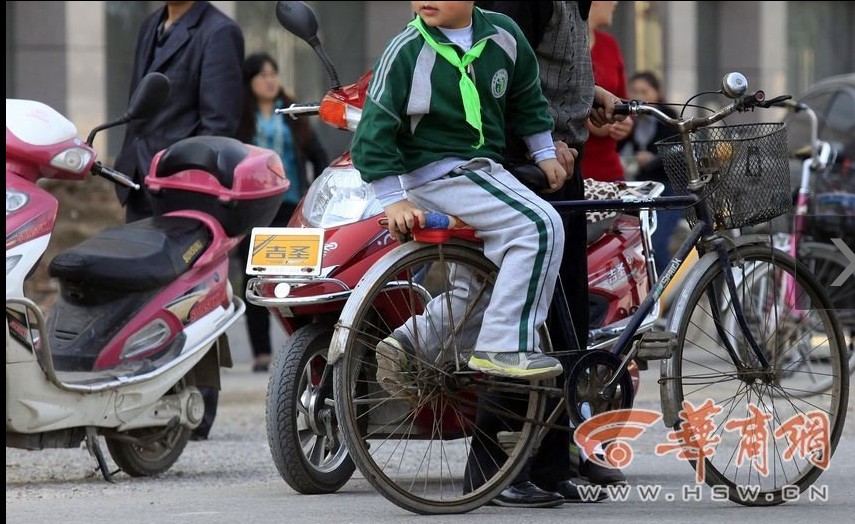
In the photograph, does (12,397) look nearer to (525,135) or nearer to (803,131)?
(525,135)

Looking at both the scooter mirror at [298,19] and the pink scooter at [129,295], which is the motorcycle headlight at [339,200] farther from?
the pink scooter at [129,295]

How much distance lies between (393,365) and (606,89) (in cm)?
247

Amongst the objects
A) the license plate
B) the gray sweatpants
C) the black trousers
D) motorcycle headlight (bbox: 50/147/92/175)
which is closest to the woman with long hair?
motorcycle headlight (bbox: 50/147/92/175)

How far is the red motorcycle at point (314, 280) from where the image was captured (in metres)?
5.82

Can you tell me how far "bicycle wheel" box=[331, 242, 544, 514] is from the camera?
16.9 ft

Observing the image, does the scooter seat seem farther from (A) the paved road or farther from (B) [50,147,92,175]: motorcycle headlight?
(A) the paved road

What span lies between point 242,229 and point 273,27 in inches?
402

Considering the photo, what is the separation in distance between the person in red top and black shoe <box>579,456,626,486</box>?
1382mm

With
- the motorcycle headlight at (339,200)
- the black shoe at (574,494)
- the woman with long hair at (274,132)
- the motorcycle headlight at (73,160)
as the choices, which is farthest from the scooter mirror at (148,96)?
the woman with long hair at (274,132)

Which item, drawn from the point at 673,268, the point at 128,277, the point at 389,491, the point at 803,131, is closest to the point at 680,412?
the point at 673,268

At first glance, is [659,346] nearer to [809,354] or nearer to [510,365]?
[510,365]

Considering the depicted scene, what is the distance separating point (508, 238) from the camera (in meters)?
5.21

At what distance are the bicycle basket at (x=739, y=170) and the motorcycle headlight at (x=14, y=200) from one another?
2.26 metres

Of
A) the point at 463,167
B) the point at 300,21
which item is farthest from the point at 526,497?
the point at 300,21
